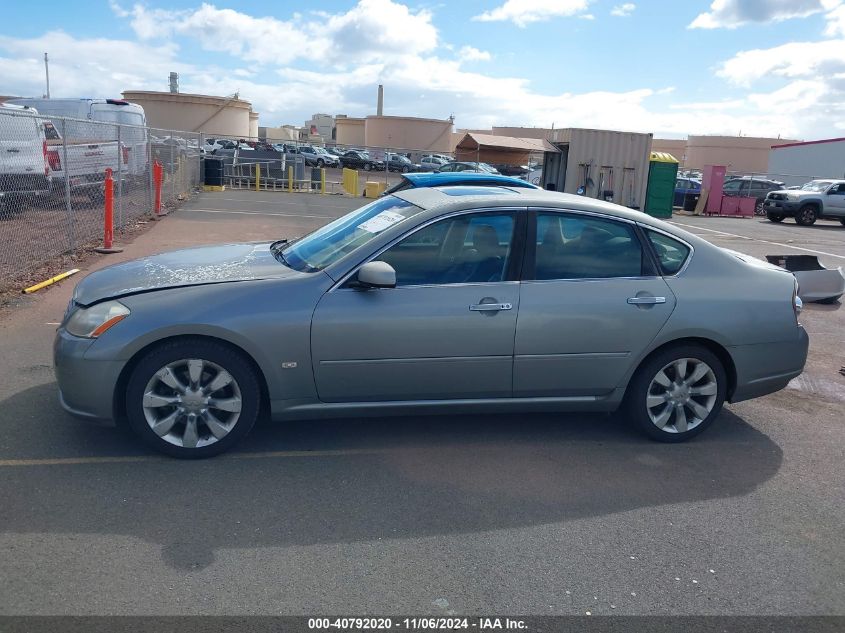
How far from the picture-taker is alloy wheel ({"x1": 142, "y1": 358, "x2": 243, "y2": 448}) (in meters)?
4.22

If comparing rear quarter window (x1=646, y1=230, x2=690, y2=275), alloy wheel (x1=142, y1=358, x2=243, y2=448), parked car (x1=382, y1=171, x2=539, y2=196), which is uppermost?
parked car (x1=382, y1=171, x2=539, y2=196)

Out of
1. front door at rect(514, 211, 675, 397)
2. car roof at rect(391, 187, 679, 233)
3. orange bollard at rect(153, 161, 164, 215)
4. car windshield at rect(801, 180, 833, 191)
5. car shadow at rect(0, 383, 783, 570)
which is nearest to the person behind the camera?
car shadow at rect(0, 383, 783, 570)

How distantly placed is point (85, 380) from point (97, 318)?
0.35 meters

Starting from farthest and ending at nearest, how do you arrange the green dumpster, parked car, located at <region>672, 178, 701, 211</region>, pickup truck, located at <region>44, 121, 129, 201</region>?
parked car, located at <region>672, 178, 701, 211</region>, the green dumpster, pickup truck, located at <region>44, 121, 129, 201</region>

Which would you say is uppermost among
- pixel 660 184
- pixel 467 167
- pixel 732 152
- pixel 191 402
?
pixel 732 152

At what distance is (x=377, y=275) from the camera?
4242 millimetres

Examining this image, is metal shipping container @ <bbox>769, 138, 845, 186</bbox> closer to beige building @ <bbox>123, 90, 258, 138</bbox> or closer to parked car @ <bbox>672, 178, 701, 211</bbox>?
parked car @ <bbox>672, 178, 701, 211</bbox>

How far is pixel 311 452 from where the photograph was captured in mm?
4566

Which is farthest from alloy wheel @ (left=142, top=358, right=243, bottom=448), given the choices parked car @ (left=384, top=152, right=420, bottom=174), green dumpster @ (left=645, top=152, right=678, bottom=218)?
parked car @ (left=384, top=152, right=420, bottom=174)

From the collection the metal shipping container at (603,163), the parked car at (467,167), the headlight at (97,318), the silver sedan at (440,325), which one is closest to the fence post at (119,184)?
the silver sedan at (440,325)

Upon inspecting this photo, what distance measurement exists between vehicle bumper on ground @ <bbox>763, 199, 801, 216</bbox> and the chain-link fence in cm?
2178

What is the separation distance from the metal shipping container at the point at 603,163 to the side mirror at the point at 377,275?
20.8 metres

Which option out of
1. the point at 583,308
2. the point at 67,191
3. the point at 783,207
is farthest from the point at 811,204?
the point at 583,308

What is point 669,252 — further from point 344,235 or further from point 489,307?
point 344,235
